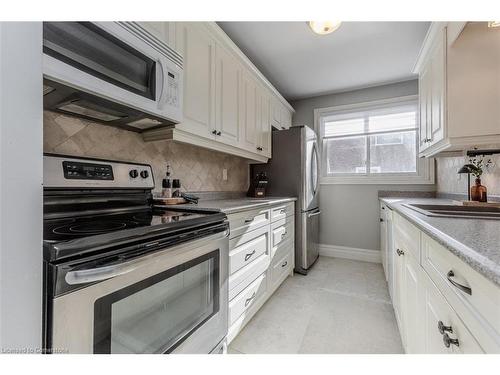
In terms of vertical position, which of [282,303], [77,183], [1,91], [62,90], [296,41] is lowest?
[282,303]

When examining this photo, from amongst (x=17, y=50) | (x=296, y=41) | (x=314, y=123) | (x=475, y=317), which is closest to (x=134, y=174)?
(x=17, y=50)

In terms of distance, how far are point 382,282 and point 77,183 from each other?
2900 mm

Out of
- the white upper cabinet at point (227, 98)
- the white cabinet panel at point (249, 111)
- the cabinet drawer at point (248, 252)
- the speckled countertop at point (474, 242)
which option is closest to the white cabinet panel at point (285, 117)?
the white cabinet panel at point (249, 111)

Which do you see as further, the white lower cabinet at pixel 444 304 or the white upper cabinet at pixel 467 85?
the white upper cabinet at pixel 467 85

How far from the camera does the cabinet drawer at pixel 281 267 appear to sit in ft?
6.98

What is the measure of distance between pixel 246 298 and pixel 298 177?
153cm

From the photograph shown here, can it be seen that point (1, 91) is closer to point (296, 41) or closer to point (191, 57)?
point (191, 57)

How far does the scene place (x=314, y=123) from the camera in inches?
140

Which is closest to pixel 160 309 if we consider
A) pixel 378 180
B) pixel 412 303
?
pixel 412 303

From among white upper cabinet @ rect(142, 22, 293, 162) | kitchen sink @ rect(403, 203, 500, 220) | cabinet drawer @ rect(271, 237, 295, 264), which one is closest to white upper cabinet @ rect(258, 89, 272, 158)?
white upper cabinet @ rect(142, 22, 293, 162)

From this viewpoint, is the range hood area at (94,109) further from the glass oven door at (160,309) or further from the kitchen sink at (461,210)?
the kitchen sink at (461,210)

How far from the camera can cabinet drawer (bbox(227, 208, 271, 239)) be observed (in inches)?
57.2

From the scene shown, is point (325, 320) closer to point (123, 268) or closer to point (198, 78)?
point (123, 268)

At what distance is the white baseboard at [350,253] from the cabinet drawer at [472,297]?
270 cm
